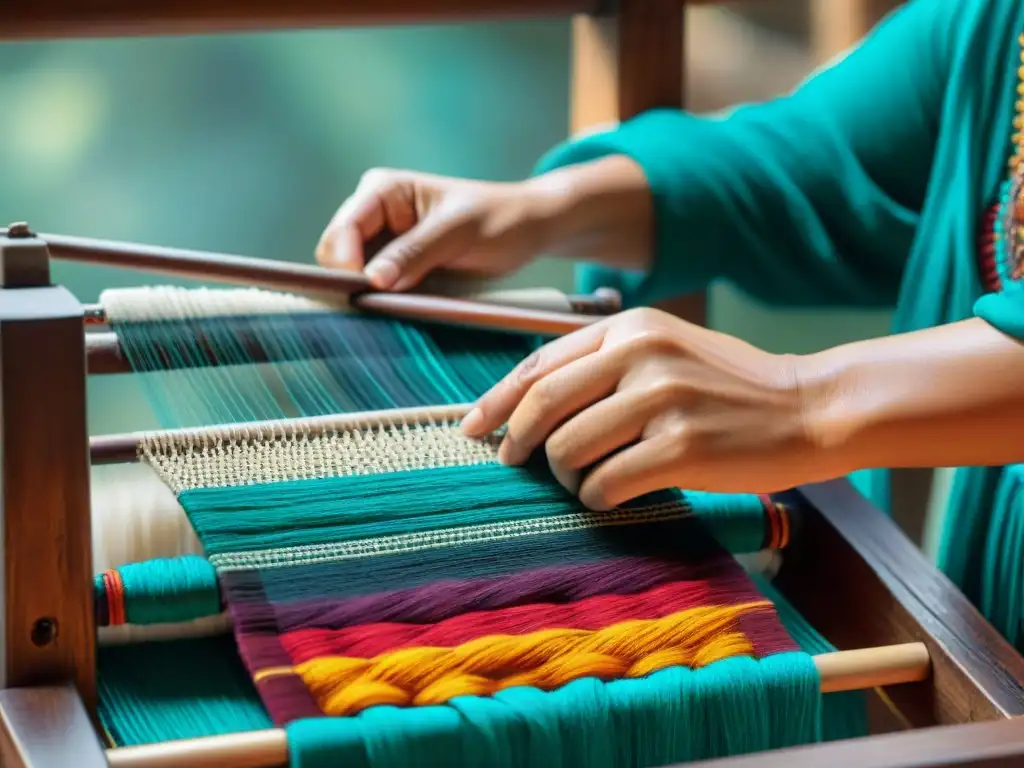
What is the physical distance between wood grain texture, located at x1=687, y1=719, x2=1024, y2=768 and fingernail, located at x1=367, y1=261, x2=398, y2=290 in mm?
477

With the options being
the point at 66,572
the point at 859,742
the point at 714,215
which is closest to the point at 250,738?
the point at 66,572

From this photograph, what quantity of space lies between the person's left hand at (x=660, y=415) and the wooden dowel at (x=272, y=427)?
0.20 feet

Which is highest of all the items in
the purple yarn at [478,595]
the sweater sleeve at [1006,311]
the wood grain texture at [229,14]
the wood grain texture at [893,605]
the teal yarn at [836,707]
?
the wood grain texture at [229,14]

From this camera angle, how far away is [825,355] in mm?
737

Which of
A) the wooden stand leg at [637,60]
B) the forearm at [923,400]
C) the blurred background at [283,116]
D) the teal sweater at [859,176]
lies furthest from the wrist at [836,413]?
the blurred background at [283,116]

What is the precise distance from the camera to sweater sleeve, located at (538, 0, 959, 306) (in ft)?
3.37

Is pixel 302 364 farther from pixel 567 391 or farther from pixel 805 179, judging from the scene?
pixel 805 179

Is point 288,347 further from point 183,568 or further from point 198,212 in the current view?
point 198,212

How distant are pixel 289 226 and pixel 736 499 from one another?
1.33m

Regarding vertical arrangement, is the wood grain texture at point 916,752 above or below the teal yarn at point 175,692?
above

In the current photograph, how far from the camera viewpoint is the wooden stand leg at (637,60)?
120cm

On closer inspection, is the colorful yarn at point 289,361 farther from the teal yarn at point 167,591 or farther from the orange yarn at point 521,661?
the orange yarn at point 521,661

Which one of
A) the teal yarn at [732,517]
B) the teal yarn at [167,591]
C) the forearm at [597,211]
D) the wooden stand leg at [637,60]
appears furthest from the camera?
the wooden stand leg at [637,60]

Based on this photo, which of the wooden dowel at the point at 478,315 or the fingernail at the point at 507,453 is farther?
the wooden dowel at the point at 478,315
